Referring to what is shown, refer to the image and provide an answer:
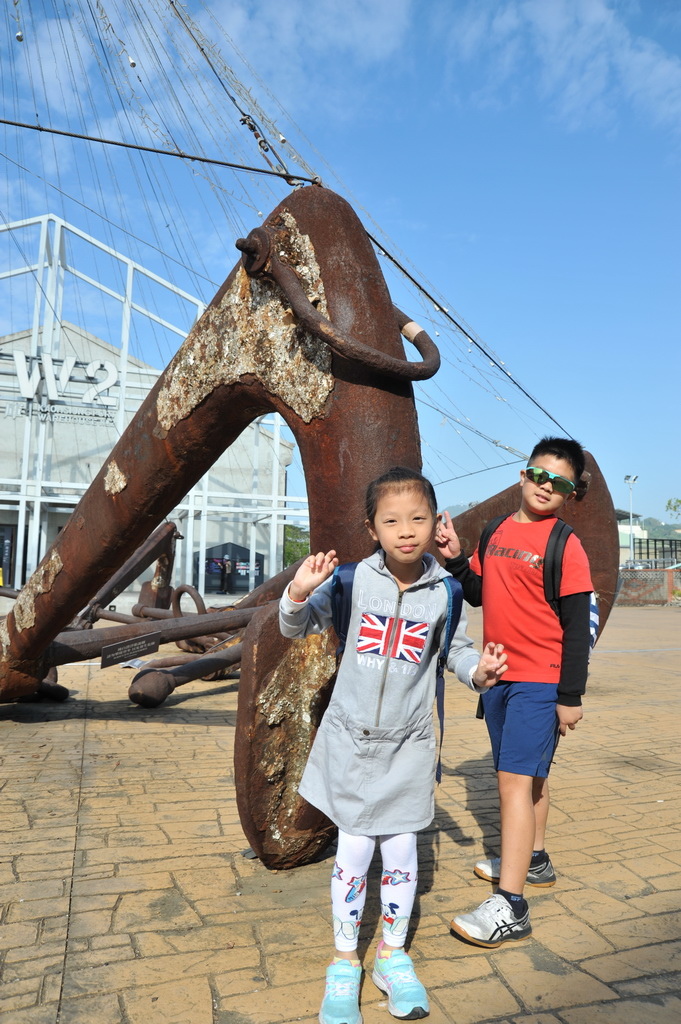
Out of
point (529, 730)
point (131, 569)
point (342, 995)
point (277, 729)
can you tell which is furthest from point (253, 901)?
point (131, 569)

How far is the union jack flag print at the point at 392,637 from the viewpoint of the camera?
→ 6.57ft

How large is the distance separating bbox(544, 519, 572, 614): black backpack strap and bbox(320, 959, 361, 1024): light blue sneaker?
1.12m

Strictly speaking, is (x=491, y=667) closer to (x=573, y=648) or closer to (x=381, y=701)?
(x=381, y=701)

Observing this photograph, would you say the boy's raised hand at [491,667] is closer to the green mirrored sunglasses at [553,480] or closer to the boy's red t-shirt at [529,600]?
the boy's red t-shirt at [529,600]

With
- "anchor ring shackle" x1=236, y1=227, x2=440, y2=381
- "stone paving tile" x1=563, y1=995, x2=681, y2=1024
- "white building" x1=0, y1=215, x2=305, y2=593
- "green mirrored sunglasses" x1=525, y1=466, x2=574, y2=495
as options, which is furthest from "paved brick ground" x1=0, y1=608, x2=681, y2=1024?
"white building" x1=0, y1=215, x2=305, y2=593

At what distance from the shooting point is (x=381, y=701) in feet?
6.44

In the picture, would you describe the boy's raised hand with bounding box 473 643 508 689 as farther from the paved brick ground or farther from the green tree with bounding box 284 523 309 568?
the green tree with bounding box 284 523 309 568

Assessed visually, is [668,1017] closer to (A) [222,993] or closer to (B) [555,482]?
(A) [222,993]

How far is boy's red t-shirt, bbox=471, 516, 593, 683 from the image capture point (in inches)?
90.6

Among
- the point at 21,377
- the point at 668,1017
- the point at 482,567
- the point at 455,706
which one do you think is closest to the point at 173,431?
the point at 482,567

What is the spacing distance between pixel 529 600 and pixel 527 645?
0.13 m

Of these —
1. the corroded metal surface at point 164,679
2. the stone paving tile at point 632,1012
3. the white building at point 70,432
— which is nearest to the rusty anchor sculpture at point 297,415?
the stone paving tile at point 632,1012

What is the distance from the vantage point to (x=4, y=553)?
18.5 metres

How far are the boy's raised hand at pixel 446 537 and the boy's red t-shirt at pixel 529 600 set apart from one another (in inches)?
8.0
